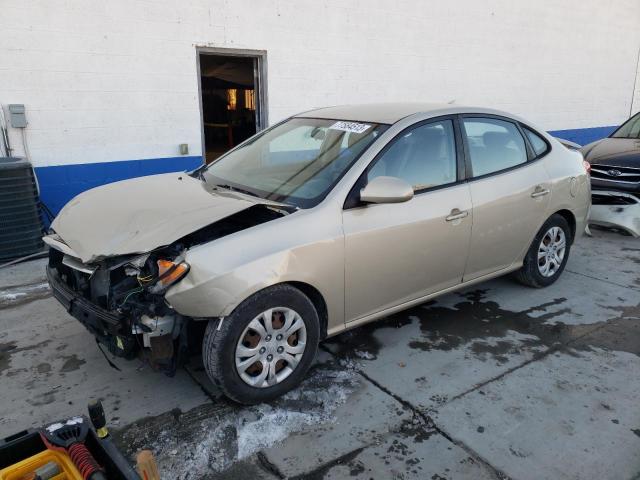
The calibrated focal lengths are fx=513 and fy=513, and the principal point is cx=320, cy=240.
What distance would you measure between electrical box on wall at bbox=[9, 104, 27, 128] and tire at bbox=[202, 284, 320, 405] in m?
4.45

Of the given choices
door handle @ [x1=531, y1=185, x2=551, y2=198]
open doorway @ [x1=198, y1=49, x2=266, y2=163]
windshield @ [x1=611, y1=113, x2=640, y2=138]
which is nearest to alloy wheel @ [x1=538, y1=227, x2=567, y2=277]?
door handle @ [x1=531, y1=185, x2=551, y2=198]

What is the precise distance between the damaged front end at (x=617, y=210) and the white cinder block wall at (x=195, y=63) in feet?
12.3

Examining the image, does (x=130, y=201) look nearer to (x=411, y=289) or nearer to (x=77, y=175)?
(x=411, y=289)

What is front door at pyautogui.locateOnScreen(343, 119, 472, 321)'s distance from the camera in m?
3.21

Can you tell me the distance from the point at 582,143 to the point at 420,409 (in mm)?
11985

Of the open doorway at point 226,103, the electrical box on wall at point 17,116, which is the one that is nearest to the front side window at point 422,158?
the electrical box on wall at point 17,116

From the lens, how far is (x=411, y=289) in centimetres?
358

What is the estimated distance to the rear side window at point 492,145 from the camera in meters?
3.89

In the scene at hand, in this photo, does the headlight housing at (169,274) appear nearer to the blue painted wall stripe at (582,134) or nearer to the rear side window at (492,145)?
the rear side window at (492,145)

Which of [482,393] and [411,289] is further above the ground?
[411,289]

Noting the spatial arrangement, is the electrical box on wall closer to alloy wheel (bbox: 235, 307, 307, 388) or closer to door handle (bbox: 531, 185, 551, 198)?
alloy wheel (bbox: 235, 307, 307, 388)

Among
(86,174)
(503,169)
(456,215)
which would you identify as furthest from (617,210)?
(86,174)

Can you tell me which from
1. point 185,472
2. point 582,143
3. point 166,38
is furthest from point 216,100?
point 185,472

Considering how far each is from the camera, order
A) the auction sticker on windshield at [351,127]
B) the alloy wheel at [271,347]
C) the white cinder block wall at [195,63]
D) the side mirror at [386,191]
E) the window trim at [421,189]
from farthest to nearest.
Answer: the white cinder block wall at [195,63] → the auction sticker on windshield at [351,127] → the window trim at [421,189] → the side mirror at [386,191] → the alloy wheel at [271,347]
